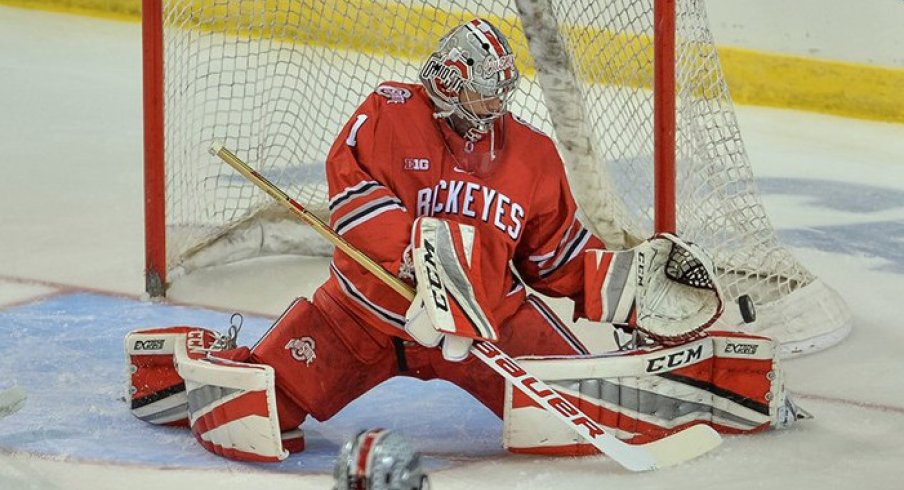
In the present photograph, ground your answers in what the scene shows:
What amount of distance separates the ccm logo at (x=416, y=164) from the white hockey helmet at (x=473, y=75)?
0.09 metres

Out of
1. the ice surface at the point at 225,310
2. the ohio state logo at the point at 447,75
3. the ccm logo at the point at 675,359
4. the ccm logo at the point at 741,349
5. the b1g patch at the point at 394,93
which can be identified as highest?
the ohio state logo at the point at 447,75

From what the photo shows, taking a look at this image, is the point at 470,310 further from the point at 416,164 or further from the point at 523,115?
the point at 523,115

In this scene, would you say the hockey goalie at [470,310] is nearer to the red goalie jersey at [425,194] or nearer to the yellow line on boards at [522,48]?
the red goalie jersey at [425,194]

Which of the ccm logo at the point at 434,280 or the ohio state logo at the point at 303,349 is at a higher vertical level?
the ccm logo at the point at 434,280

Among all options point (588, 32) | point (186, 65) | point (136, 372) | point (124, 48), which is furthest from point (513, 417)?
point (124, 48)

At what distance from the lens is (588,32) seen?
A: 4.30 metres

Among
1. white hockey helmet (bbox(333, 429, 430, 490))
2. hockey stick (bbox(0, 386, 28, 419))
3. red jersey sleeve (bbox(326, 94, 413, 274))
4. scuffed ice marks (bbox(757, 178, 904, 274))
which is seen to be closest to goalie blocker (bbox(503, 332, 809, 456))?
red jersey sleeve (bbox(326, 94, 413, 274))

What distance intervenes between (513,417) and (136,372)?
741mm

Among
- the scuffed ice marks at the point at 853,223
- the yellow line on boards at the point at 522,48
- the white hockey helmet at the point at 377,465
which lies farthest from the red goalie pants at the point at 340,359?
the scuffed ice marks at the point at 853,223

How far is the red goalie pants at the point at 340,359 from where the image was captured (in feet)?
10.4

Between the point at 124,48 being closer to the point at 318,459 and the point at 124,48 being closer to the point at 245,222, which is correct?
the point at 245,222

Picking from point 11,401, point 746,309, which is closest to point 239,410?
point 11,401

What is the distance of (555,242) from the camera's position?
10.8 feet

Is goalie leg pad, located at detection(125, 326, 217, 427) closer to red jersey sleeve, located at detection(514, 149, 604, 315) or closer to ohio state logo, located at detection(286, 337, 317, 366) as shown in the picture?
ohio state logo, located at detection(286, 337, 317, 366)
